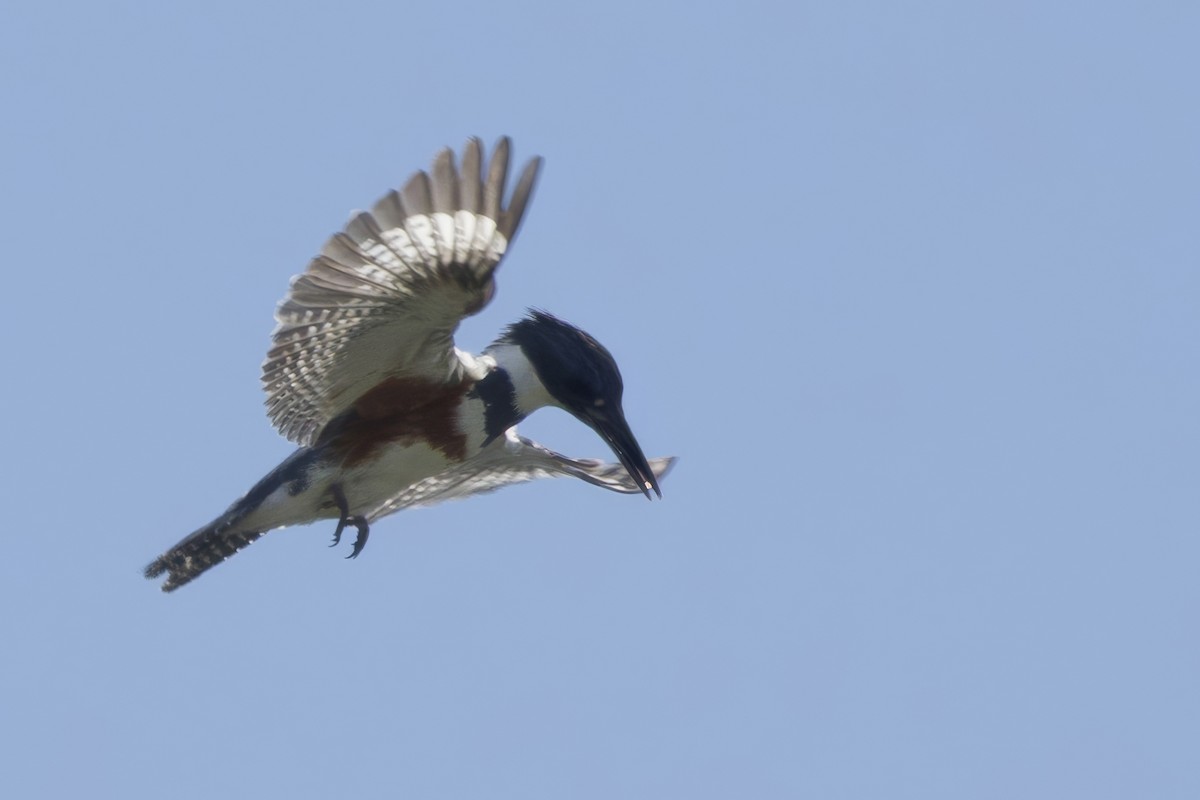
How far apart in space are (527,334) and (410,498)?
1.53m

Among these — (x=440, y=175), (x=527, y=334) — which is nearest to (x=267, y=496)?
(x=527, y=334)

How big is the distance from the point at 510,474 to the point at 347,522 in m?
1.48

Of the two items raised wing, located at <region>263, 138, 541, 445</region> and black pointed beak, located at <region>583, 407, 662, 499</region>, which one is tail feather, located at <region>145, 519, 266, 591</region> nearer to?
raised wing, located at <region>263, 138, 541, 445</region>

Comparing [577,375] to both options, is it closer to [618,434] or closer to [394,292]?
[618,434]

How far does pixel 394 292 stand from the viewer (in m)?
7.51

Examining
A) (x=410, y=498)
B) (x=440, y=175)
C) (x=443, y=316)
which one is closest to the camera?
(x=440, y=175)

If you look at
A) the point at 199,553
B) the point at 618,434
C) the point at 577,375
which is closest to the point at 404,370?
the point at 577,375

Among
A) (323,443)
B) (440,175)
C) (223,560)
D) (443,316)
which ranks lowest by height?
(223,560)

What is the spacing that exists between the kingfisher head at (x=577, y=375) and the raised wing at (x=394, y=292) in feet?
1.76

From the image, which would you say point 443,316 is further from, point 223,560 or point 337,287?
point 223,560

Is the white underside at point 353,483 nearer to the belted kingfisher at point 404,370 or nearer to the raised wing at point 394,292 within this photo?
the belted kingfisher at point 404,370

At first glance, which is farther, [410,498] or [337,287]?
[410,498]

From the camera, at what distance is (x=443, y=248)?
23.9ft

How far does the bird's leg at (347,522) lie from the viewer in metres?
8.42
